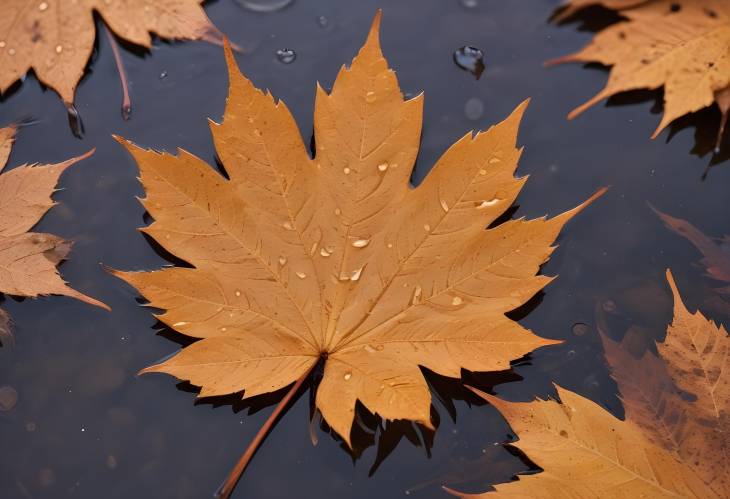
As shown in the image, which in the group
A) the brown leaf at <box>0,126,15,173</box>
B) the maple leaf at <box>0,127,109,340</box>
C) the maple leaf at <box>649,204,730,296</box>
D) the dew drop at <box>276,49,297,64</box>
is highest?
the dew drop at <box>276,49,297,64</box>

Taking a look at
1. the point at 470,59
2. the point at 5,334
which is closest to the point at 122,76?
the point at 5,334

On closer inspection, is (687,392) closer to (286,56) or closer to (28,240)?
(286,56)

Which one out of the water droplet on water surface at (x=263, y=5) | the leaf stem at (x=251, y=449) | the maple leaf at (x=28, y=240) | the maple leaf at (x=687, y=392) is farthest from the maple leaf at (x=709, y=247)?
the maple leaf at (x=28, y=240)

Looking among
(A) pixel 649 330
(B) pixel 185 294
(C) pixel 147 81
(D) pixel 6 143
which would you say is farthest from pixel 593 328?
(D) pixel 6 143

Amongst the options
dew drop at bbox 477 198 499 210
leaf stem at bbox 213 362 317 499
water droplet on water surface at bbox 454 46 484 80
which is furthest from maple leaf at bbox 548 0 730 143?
leaf stem at bbox 213 362 317 499

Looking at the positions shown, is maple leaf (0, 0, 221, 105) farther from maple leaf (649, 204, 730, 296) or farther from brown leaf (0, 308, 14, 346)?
maple leaf (649, 204, 730, 296)

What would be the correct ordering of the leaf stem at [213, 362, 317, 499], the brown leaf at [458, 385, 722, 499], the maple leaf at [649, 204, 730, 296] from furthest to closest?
the maple leaf at [649, 204, 730, 296] → the leaf stem at [213, 362, 317, 499] → the brown leaf at [458, 385, 722, 499]
